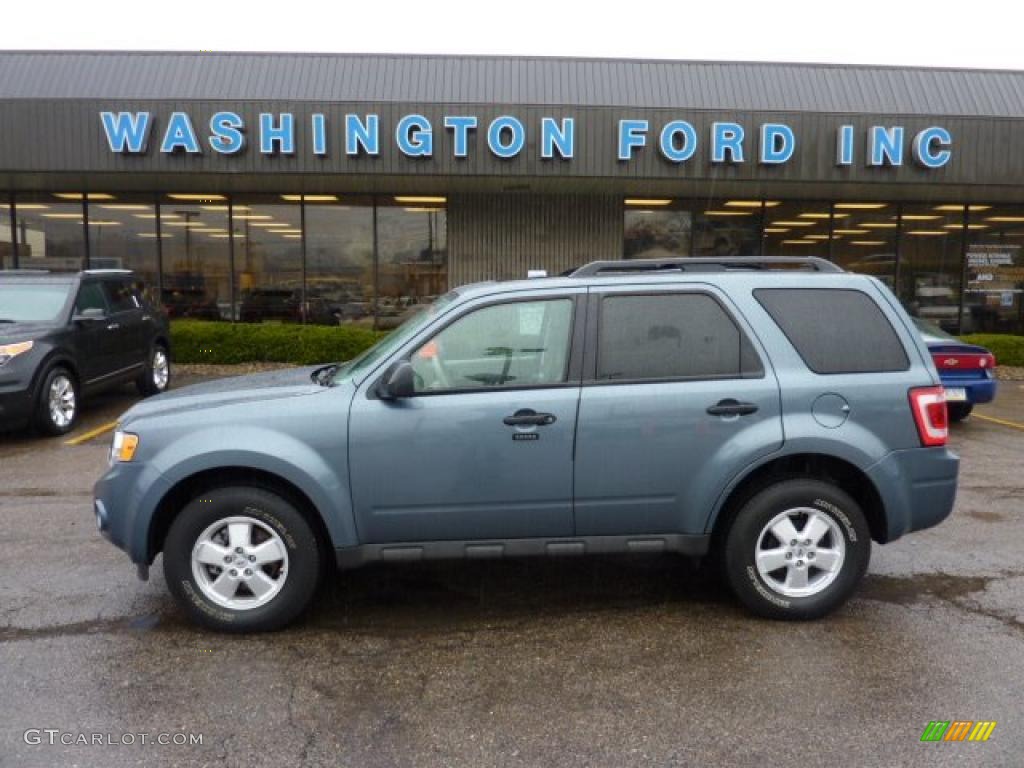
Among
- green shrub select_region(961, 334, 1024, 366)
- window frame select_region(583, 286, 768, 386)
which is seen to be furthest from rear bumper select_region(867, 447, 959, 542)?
green shrub select_region(961, 334, 1024, 366)

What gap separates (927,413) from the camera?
4.32 meters

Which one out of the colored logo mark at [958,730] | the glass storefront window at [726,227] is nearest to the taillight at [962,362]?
the colored logo mark at [958,730]

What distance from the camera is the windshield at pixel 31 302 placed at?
9.43 metres

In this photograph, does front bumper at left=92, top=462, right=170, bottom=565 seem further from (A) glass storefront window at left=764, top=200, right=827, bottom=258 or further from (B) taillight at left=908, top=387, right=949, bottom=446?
(A) glass storefront window at left=764, top=200, right=827, bottom=258

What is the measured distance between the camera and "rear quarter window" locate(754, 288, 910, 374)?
4.39 meters

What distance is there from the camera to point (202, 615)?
4.16 meters

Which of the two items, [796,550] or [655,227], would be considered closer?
[796,550]

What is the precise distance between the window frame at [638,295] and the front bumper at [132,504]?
2.13 metres

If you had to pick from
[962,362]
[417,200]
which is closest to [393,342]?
[962,362]

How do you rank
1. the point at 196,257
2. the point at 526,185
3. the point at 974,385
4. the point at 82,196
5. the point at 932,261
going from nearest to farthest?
1. the point at 974,385
2. the point at 526,185
3. the point at 82,196
4. the point at 196,257
5. the point at 932,261

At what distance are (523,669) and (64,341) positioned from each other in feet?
24.6

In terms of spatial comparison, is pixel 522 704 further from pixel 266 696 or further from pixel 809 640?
pixel 809 640

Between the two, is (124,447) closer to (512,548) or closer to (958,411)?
(512,548)

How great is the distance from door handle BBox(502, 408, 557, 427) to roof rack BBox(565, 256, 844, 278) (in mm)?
862
